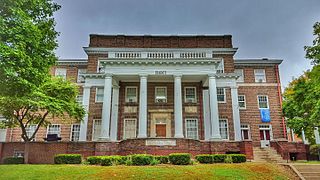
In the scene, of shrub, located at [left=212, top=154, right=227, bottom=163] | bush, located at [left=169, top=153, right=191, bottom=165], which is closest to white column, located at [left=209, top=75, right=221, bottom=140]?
shrub, located at [left=212, top=154, right=227, bottom=163]

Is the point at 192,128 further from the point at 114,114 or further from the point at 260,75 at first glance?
the point at 260,75

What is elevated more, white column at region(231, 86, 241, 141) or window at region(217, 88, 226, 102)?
window at region(217, 88, 226, 102)

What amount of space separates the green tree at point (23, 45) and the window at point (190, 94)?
16246mm

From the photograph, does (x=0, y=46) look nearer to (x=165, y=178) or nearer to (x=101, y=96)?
(x=165, y=178)

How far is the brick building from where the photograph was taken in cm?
2253

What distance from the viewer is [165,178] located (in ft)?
40.9

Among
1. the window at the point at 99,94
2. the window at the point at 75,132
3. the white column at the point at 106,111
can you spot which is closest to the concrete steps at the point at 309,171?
the white column at the point at 106,111

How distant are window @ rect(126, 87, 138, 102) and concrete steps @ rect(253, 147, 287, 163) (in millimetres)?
12849

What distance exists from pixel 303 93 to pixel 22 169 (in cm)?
2183

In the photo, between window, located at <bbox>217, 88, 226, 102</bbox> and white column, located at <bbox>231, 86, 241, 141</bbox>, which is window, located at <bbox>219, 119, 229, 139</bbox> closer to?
white column, located at <bbox>231, 86, 241, 141</bbox>

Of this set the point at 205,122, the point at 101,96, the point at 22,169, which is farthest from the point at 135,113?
the point at 22,169

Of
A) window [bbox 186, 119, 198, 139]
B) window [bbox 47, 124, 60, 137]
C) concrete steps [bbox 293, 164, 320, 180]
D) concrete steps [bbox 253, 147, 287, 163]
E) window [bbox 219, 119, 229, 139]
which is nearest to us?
concrete steps [bbox 293, 164, 320, 180]

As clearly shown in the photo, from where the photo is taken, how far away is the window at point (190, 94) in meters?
27.4

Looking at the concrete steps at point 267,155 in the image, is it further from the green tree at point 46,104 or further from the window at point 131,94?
the green tree at point 46,104
